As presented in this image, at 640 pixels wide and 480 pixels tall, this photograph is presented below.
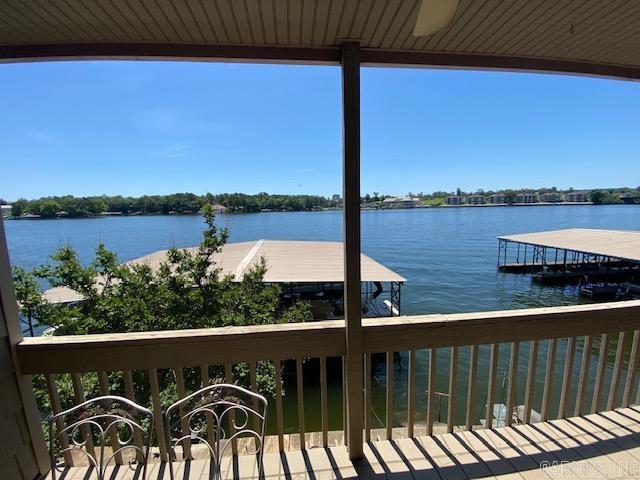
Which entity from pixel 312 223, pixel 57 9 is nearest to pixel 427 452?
pixel 57 9

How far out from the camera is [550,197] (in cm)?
4775

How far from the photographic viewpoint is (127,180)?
25.5 metres

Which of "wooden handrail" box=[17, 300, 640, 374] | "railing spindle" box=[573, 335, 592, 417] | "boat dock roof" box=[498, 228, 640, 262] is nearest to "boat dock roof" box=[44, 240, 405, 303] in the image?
"wooden handrail" box=[17, 300, 640, 374]

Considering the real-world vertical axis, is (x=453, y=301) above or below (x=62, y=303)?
below

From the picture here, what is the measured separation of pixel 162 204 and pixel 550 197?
54.5 meters

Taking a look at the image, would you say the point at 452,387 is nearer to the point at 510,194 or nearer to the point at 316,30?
the point at 316,30

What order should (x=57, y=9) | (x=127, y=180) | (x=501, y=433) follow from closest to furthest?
(x=57, y=9)
(x=501, y=433)
(x=127, y=180)

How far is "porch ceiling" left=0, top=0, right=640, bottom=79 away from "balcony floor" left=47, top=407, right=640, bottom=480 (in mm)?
2096

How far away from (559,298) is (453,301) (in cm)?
596

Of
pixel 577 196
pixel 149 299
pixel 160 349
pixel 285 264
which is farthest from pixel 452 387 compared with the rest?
pixel 577 196

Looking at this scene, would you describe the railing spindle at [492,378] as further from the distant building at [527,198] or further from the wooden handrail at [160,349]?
the distant building at [527,198]

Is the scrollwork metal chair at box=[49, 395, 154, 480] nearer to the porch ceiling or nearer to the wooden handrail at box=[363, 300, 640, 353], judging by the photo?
the wooden handrail at box=[363, 300, 640, 353]

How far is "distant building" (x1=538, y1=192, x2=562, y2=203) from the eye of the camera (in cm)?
4669

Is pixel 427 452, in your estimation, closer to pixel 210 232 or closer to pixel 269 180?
pixel 210 232
